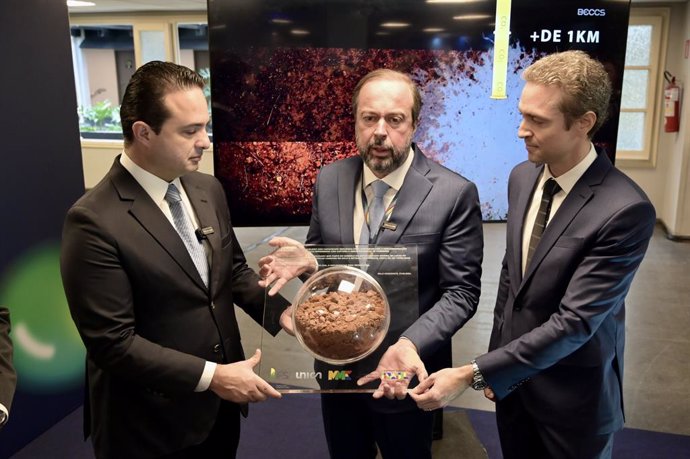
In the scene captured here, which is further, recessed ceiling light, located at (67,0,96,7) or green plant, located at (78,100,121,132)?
green plant, located at (78,100,121,132)

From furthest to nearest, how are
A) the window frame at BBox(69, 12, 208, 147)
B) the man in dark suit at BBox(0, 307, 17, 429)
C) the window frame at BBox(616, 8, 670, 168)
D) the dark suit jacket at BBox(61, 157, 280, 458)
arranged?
the window frame at BBox(69, 12, 208, 147), the window frame at BBox(616, 8, 670, 168), the dark suit jacket at BBox(61, 157, 280, 458), the man in dark suit at BBox(0, 307, 17, 429)

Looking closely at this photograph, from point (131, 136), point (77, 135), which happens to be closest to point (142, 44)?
point (77, 135)

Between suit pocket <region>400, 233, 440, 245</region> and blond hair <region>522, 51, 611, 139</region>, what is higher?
blond hair <region>522, 51, 611, 139</region>

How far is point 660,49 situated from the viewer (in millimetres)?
7570

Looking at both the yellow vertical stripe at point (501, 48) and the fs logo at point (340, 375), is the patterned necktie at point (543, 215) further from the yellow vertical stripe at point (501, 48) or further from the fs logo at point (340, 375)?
the yellow vertical stripe at point (501, 48)

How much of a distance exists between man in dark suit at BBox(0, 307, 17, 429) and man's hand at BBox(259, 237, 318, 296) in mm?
680

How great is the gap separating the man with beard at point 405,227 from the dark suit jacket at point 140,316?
236 mm

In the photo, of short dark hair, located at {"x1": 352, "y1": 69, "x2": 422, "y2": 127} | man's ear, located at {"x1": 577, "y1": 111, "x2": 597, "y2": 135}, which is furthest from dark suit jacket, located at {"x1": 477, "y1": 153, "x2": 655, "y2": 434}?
short dark hair, located at {"x1": 352, "y1": 69, "x2": 422, "y2": 127}

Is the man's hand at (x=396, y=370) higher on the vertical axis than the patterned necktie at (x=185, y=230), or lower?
lower

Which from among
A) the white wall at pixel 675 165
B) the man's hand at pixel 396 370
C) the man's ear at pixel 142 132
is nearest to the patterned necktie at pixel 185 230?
the man's ear at pixel 142 132

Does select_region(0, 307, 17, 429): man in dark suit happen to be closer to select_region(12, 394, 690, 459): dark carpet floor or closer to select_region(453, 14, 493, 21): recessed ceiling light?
select_region(12, 394, 690, 459): dark carpet floor

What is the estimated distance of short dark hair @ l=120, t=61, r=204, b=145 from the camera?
5.42ft

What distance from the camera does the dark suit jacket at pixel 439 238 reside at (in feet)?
6.16

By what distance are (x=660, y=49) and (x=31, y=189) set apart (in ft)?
24.4
